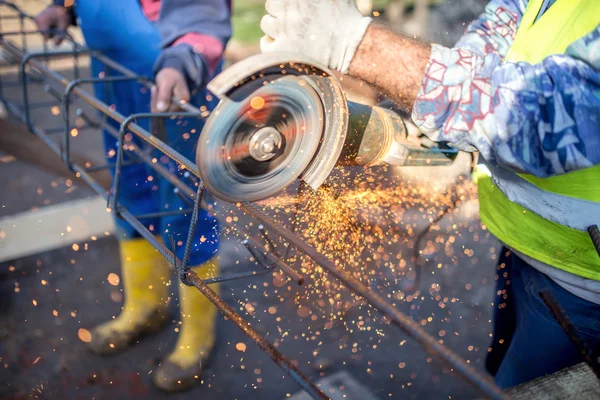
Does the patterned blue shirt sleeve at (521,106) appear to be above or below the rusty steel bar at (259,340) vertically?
above

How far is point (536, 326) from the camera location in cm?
183

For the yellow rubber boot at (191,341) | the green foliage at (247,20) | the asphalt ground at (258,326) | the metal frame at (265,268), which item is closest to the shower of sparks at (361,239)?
the asphalt ground at (258,326)

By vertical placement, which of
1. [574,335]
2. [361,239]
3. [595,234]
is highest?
[595,234]

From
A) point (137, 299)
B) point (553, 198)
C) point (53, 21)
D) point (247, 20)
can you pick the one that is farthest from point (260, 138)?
point (247, 20)

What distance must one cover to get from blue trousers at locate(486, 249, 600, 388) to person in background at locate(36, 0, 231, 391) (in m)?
1.51

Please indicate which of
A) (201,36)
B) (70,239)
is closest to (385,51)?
(201,36)

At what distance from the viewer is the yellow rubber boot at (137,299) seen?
9.89 ft

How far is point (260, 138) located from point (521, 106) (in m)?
0.67

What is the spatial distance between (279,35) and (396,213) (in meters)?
2.81

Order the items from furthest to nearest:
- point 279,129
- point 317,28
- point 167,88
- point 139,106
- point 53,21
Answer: point 53,21, point 139,106, point 167,88, point 279,129, point 317,28

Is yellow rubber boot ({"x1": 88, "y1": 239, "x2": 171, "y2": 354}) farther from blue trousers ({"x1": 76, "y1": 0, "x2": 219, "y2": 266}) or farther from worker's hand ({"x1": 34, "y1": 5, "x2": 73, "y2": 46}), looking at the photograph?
worker's hand ({"x1": 34, "y1": 5, "x2": 73, "y2": 46})

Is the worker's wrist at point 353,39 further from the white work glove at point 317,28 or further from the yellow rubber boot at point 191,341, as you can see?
the yellow rubber boot at point 191,341

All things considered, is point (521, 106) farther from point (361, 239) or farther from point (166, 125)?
point (166, 125)

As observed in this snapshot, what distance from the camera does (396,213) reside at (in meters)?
4.00
